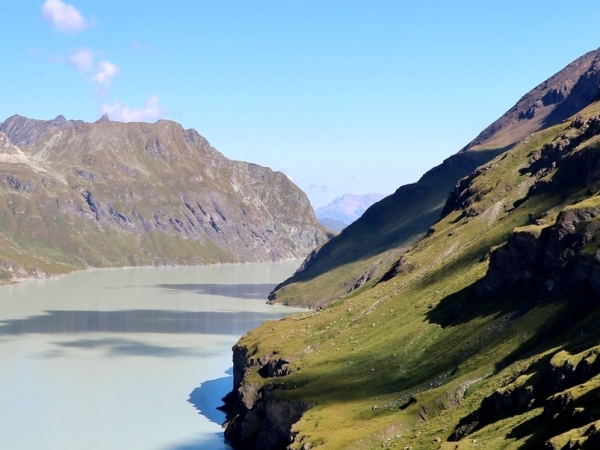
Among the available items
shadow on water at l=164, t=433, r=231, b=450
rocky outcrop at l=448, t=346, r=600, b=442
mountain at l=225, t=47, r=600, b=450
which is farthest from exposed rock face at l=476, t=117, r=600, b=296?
shadow on water at l=164, t=433, r=231, b=450

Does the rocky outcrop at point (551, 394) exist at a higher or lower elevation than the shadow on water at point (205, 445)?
lower

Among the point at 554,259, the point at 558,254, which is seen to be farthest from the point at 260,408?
the point at 558,254

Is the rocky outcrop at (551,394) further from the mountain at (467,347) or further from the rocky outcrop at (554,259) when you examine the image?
the rocky outcrop at (554,259)

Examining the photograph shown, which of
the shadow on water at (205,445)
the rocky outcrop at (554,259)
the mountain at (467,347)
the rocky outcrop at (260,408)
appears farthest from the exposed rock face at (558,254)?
the shadow on water at (205,445)

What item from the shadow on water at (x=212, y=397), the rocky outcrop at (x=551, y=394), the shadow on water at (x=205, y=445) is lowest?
the rocky outcrop at (x=551, y=394)

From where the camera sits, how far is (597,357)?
77.9m

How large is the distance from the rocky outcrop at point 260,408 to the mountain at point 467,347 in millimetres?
275

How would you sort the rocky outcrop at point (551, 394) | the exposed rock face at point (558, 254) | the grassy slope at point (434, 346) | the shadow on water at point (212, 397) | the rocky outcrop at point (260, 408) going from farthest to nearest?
the shadow on water at point (212, 397) → the rocky outcrop at point (260, 408) → the exposed rock face at point (558, 254) → the grassy slope at point (434, 346) → the rocky outcrop at point (551, 394)

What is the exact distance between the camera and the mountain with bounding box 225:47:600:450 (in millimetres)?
82938

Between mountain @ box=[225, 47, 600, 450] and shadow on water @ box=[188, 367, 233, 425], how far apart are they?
9.95 ft

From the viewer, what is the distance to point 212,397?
169 m

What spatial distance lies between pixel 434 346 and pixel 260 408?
2794 centimetres

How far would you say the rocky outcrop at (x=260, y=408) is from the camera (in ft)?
404

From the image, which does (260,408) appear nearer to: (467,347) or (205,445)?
(205,445)
